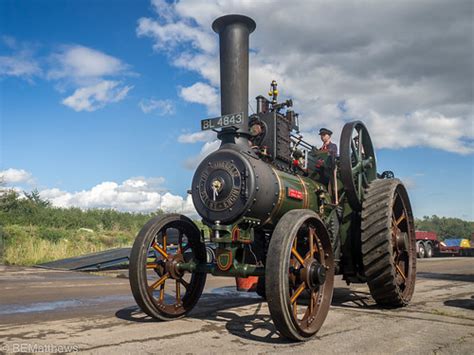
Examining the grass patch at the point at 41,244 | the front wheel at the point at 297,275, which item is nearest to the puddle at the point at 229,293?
the front wheel at the point at 297,275

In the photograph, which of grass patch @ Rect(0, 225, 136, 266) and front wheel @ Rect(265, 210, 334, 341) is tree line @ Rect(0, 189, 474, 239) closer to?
grass patch @ Rect(0, 225, 136, 266)

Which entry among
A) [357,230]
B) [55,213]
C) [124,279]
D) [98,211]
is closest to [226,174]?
[357,230]

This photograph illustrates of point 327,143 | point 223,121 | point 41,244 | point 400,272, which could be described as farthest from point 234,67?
point 41,244

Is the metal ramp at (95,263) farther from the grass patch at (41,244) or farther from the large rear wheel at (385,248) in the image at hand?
the large rear wheel at (385,248)

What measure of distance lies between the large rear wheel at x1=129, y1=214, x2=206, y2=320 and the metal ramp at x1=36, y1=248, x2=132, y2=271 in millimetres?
7504

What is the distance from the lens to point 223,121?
5.23 m

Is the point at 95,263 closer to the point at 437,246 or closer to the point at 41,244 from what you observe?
the point at 41,244

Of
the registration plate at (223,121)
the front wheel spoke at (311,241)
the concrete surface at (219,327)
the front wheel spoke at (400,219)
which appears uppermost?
the registration plate at (223,121)

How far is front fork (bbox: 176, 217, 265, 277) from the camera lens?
185 inches

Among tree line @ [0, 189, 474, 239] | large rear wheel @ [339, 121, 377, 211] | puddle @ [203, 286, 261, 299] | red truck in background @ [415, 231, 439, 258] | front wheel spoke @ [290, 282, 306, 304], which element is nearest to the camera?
front wheel spoke @ [290, 282, 306, 304]

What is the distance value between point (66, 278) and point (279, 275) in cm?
772

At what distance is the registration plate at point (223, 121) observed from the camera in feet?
16.8

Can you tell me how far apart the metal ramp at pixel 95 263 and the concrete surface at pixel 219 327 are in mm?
4871

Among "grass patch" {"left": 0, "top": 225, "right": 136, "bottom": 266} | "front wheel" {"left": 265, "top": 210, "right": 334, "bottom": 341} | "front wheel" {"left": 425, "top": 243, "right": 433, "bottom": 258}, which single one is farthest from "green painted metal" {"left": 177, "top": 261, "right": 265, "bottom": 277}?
"front wheel" {"left": 425, "top": 243, "right": 433, "bottom": 258}
